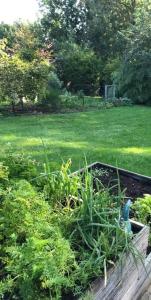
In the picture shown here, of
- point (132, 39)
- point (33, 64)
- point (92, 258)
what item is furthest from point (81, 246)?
point (132, 39)

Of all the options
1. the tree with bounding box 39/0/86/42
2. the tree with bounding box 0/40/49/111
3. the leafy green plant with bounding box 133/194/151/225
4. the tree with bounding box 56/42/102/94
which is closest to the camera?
the leafy green plant with bounding box 133/194/151/225

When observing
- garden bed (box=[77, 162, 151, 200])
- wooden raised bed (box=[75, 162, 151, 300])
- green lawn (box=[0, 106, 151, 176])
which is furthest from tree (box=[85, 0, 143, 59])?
wooden raised bed (box=[75, 162, 151, 300])

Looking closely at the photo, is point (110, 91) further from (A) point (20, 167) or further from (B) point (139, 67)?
(A) point (20, 167)

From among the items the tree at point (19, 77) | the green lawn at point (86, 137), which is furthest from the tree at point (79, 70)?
the green lawn at point (86, 137)

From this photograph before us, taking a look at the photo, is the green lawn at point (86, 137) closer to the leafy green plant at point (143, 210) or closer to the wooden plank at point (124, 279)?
the leafy green plant at point (143, 210)

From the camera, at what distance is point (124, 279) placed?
1959 mm

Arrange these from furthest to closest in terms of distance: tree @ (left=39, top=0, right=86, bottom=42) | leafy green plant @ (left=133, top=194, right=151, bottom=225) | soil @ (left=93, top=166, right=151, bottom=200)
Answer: tree @ (left=39, top=0, right=86, bottom=42) < soil @ (left=93, top=166, right=151, bottom=200) < leafy green plant @ (left=133, top=194, right=151, bottom=225)

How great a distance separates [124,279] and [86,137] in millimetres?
4648

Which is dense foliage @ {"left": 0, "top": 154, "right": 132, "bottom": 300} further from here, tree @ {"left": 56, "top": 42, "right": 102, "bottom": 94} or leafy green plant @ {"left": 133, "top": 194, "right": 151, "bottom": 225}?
tree @ {"left": 56, "top": 42, "right": 102, "bottom": 94}

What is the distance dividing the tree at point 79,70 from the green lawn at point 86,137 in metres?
7.89

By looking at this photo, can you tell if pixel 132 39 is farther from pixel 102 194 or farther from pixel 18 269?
pixel 18 269

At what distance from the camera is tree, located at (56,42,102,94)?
55.6 feet

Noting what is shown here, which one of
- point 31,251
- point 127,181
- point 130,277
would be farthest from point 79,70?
point 31,251

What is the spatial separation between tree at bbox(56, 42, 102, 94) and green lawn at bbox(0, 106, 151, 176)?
7.89m
